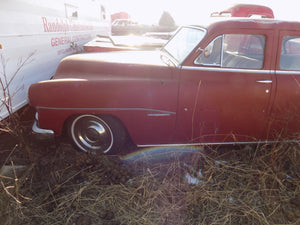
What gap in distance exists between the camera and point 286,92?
98.4 inches

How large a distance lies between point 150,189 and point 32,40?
10.5 feet

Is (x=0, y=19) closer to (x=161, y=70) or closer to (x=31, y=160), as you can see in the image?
(x=31, y=160)

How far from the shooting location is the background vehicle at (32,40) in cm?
314

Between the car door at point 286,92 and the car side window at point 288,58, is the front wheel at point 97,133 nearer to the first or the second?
the car door at point 286,92

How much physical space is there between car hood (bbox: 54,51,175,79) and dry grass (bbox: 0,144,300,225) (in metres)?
1.01

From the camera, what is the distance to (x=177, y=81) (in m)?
2.47

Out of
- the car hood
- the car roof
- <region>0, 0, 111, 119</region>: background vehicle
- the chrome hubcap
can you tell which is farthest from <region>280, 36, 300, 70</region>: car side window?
<region>0, 0, 111, 119</region>: background vehicle

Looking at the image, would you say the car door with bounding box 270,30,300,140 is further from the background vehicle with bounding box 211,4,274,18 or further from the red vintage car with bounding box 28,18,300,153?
the background vehicle with bounding box 211,4,274,18

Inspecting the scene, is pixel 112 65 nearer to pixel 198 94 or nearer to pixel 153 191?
pixel 198 94

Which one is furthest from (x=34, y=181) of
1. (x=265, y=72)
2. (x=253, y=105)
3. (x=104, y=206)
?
(x=265, y=72)

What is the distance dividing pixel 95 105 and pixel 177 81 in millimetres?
943

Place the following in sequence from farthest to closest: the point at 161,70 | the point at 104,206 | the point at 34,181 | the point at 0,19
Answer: the point at 0,19 < the point at 161,70 < the point at 34,181 < the point at 104,206

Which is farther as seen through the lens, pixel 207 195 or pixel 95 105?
pixel 95 105

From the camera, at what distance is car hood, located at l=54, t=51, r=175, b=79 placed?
8.55ft
